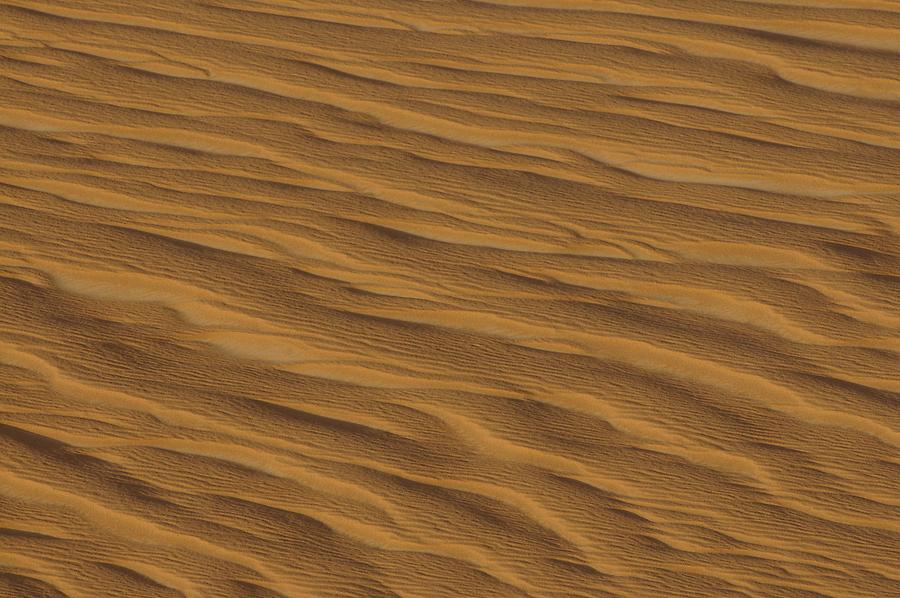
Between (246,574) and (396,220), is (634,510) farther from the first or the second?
(396,220)

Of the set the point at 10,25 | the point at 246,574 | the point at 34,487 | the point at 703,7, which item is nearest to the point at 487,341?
the point at 246,574

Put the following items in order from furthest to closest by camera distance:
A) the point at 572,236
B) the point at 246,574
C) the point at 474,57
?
the point at 474,57 → the point at 572,236 → the point at 246,574

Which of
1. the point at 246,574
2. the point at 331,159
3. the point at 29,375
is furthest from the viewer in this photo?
the point at 331,159

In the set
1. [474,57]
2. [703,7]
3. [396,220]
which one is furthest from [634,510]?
[703,7]

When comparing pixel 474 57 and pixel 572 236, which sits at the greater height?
pixel 474 57

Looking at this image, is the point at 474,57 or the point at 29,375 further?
the point at 474,57

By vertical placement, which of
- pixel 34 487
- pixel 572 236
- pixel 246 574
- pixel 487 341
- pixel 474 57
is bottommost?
pixel 246 574
